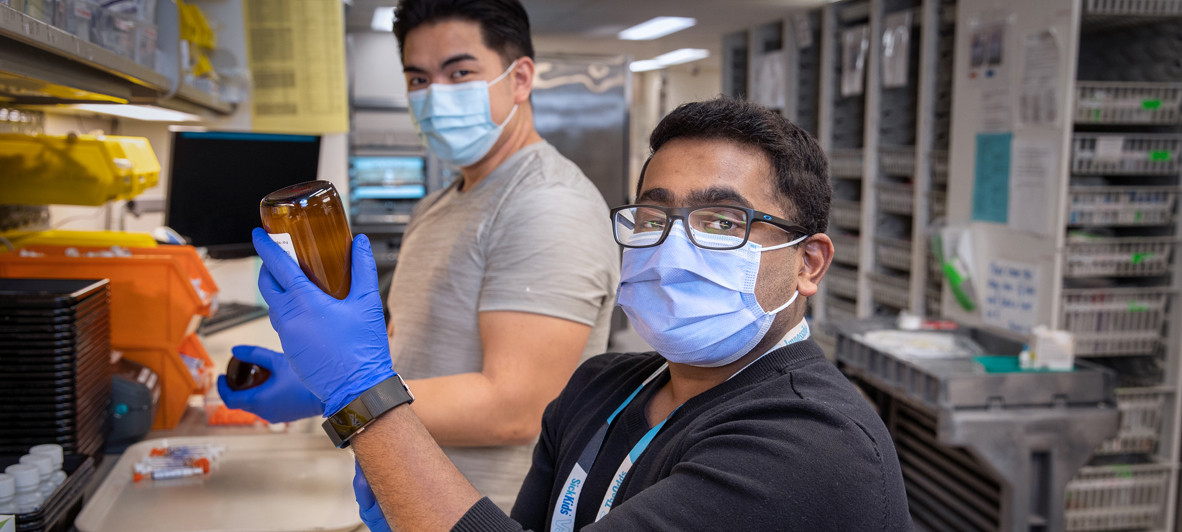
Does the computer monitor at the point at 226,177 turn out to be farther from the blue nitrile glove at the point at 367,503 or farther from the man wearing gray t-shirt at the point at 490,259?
the blue nitrile glove at the point at 367,503

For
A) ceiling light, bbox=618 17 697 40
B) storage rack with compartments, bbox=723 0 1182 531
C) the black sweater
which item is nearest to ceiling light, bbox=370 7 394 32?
ceiling light, bbox=618 17 697 40

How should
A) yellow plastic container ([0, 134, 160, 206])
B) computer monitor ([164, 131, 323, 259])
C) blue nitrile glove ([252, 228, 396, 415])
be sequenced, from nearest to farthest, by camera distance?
blue nitrile glove ([252, 228, 396, 415]) → yellow plastic container ([0, 134, 160, 206]) → computer monitor ([164, 131, 323, 259])

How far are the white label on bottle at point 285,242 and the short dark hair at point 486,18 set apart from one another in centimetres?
87

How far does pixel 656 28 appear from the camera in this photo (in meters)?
7.45

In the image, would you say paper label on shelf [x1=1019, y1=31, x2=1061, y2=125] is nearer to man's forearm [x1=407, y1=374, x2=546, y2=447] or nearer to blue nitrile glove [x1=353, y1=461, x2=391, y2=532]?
man's forearm [x1=407, y1=374, x2=546, y2=447]

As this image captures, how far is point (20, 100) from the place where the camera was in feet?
6.34

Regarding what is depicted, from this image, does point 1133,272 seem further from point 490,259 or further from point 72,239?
point 72,239

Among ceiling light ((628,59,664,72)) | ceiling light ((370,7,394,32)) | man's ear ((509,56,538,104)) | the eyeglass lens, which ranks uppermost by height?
ceiling light ((628,59,664,72))

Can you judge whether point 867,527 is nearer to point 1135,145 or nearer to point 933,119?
point 1135,145

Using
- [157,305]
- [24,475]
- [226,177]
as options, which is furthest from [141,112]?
[24,475]

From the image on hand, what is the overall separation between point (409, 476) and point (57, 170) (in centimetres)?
171

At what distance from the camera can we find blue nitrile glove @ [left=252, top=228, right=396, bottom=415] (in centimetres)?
98

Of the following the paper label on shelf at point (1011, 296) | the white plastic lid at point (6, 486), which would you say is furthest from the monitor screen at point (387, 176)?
the white plastic lid at point (6, 486)

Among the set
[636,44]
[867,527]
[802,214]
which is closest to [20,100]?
[802,214]
